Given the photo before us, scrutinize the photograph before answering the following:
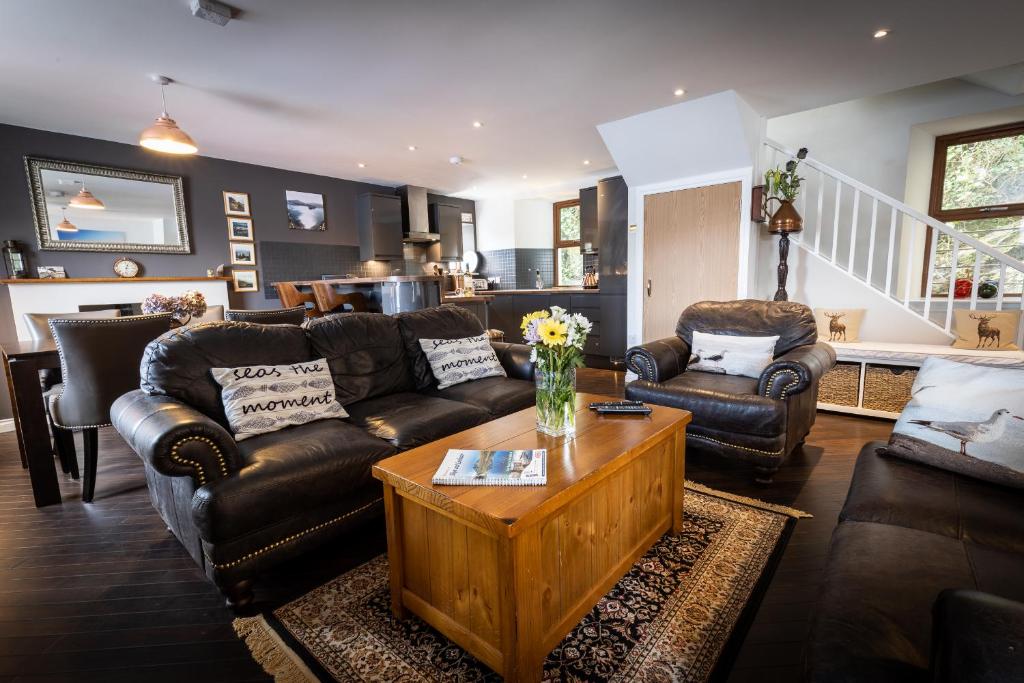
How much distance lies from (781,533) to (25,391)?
372cm

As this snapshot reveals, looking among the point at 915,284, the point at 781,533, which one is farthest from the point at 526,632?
the point at 915,284

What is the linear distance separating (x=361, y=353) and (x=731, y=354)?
91.2 inches

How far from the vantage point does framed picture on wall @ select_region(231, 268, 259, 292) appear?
531cm

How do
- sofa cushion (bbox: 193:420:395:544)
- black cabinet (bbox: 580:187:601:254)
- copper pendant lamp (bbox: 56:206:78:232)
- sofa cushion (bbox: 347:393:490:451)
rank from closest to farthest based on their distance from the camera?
sofa cushion (bbox: 193:420:395:544) < sofa cushion (bbox: 347:393:490:451) < copper pendant lamp (bbox: 56:206:78:232) < black cabinet (bbox: 580:187:601:254)

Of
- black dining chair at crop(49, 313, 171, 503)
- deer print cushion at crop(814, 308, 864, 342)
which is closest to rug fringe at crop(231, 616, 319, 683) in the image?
black dining chair at crop(49, 313, 171, 503)

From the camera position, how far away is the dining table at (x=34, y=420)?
7.62 ft

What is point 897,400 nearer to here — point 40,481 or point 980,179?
point 980,179

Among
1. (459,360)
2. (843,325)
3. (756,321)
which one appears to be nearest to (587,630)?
(459,360)

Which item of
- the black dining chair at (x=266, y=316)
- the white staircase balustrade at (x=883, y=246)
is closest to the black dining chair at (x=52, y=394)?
the black dining chair at (x=266, y=316)

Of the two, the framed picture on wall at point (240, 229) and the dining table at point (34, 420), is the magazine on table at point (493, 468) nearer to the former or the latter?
the dining table at point (34, 420)

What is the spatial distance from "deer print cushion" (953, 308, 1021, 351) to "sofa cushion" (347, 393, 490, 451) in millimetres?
3807

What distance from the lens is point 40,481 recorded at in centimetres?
237

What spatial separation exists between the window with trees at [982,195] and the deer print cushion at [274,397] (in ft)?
17.3

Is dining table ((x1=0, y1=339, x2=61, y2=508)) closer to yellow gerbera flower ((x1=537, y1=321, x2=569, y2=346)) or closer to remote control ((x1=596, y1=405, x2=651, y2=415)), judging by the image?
yellow gerbera flower ((x1=537, y1=321, x2=569, y2=346))
